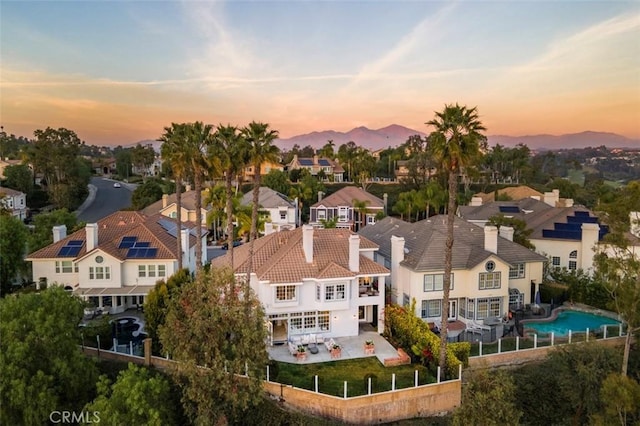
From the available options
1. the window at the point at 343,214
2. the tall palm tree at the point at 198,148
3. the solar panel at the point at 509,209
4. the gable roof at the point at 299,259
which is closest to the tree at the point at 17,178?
the window at the point at 343,214

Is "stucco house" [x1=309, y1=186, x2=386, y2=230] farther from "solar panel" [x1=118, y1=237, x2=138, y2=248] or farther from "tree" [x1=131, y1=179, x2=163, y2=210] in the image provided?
"solar panel" [x1=118, y1=237, x2=138, y2=248]

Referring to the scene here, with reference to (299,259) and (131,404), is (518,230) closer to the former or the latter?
(299,259)

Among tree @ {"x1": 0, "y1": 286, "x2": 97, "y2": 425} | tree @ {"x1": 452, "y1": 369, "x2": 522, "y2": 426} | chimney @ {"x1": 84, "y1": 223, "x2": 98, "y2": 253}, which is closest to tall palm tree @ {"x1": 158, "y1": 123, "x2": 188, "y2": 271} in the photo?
chimney @ {"x1": 84, "y1": 223, "x2": 98, "y2": 253}

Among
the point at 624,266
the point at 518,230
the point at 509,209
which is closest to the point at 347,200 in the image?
the point at 509,209

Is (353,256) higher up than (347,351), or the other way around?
(353,256)

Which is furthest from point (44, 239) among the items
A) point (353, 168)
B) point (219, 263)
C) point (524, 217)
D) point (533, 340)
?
point (353, 168)

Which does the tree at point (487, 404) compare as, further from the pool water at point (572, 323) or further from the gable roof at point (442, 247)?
the pool water at point (572, 323)
